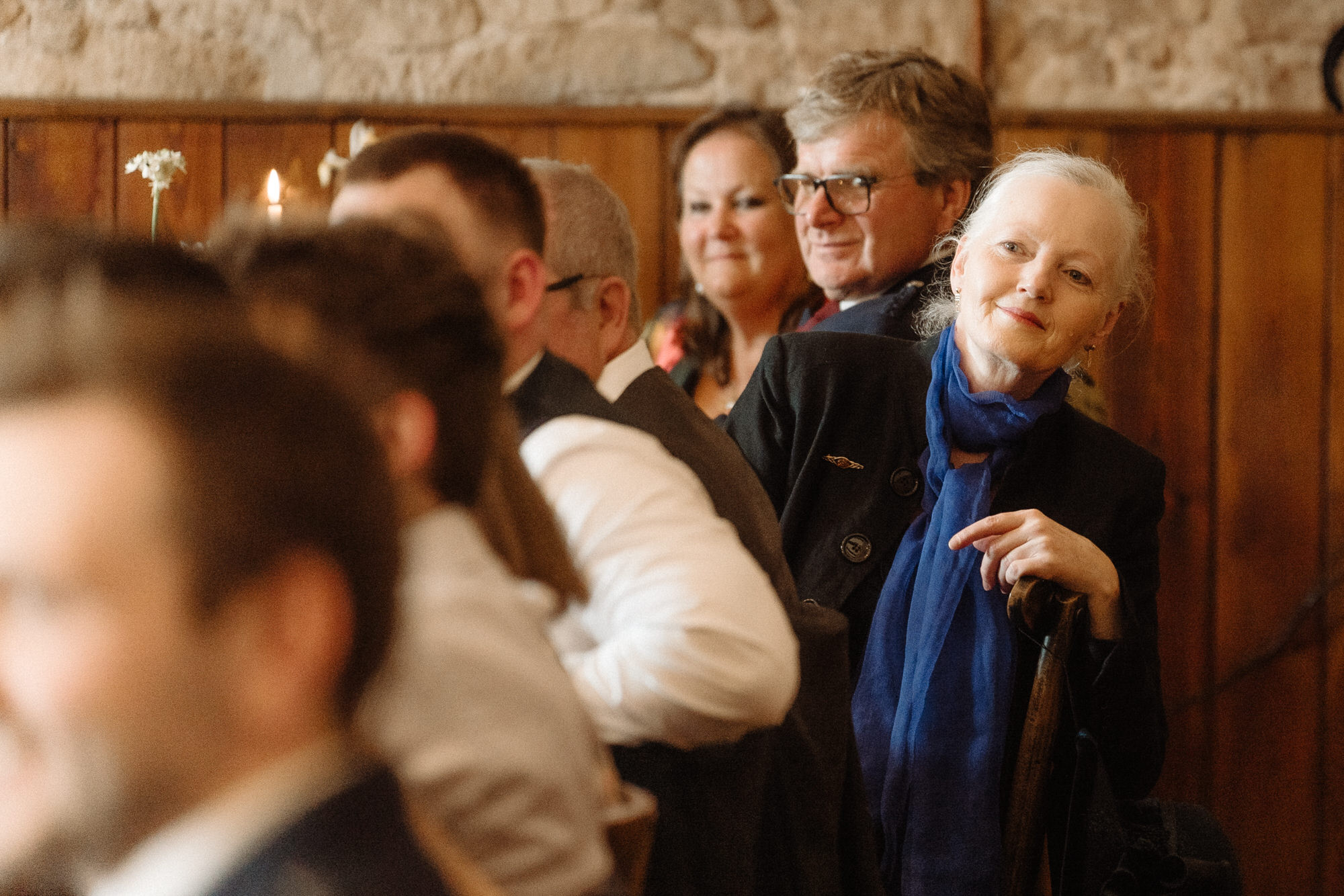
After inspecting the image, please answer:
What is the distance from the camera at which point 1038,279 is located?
1.48 meters

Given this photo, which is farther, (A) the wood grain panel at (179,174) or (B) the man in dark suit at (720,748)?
(A) the wood grain panel at (179,174)

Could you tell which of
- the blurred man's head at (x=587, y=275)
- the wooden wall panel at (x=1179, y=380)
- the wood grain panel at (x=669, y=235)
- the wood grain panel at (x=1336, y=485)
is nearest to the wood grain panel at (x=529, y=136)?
the wood grain panel at (x=669, y=235)

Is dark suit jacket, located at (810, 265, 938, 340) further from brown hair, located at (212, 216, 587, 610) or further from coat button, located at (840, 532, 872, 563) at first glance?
brown hair, located at (212, 216, 587, 610)

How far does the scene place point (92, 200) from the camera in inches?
97.5

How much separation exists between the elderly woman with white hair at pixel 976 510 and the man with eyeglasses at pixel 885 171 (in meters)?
0.26

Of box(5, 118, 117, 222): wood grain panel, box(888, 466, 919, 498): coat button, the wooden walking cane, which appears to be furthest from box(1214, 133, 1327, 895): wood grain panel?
box(5, 118, 117, 222): wood grain panel

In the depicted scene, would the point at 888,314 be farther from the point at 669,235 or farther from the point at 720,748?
the point at 720,748

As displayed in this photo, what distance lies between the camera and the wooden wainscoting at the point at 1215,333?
8.26ft

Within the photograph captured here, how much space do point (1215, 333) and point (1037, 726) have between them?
5.11ft

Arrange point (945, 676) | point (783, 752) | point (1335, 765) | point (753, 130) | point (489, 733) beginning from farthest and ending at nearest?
point (1335, 765) < point (753, 130) < point (945, 676) < point (783, 752) < point (489, 733)

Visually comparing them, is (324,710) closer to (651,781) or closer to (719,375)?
(651,781)

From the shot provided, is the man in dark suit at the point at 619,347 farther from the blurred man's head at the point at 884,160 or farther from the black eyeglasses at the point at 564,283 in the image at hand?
the blurred man's head at the point at 884,160

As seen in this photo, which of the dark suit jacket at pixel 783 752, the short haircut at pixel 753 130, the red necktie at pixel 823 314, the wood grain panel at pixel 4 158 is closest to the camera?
the dark suit jacket at pixel 783 752

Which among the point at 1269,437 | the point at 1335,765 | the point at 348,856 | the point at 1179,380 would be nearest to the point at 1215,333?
the point at 1179,380
